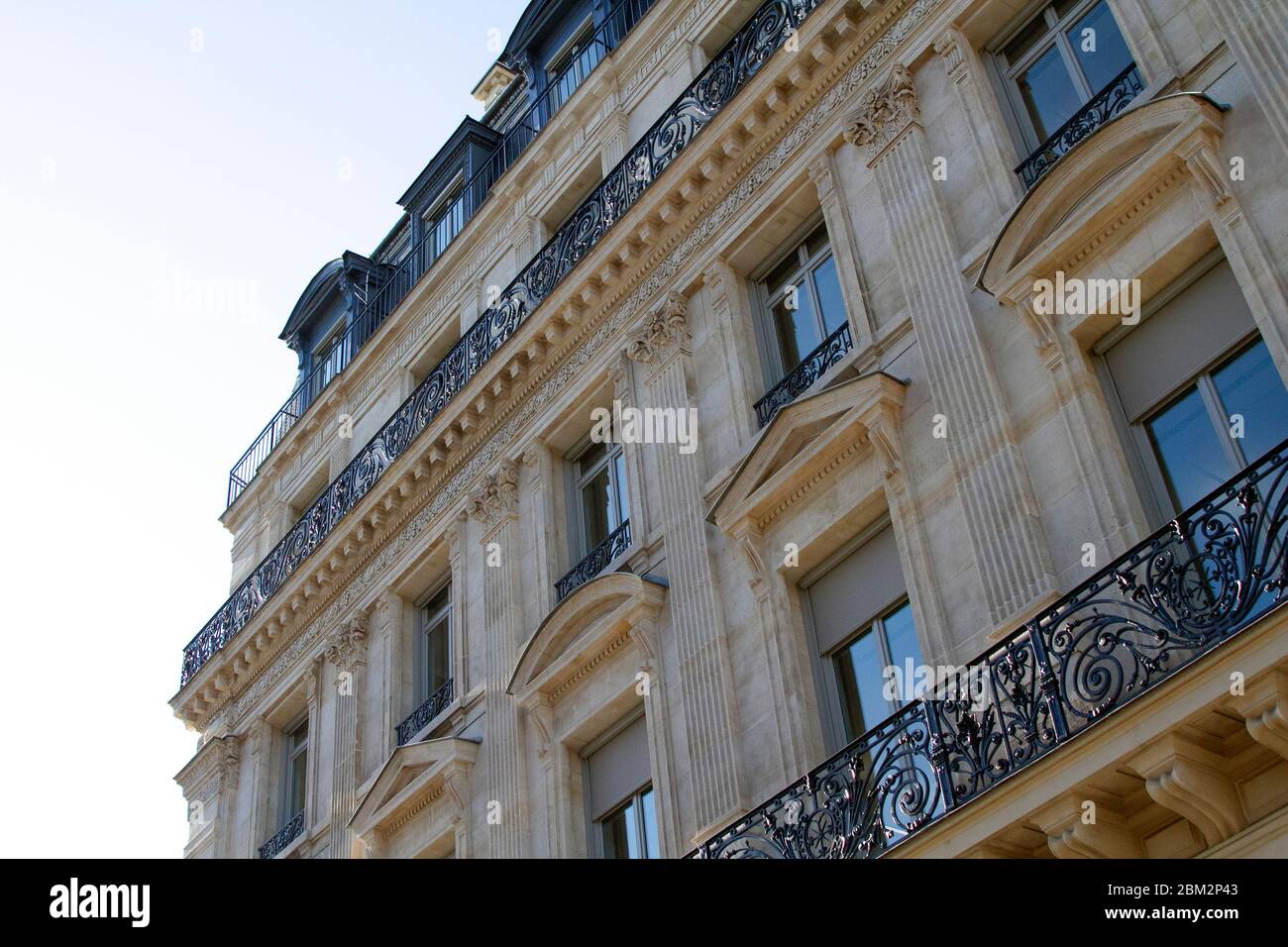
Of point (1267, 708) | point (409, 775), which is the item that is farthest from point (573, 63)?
point (1267, 708)

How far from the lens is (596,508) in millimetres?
16406

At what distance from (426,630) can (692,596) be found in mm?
6018

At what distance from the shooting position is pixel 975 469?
36.4ft

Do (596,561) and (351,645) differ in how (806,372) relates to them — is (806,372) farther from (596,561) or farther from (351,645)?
(351,645)

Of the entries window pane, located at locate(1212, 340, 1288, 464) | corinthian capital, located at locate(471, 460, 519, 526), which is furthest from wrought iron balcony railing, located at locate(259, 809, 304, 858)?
window pane, located at locate(1212, 340, 1288, 464)

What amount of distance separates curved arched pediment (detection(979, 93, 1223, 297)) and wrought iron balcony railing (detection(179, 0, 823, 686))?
427 cm

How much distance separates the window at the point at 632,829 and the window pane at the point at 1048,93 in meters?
6.38

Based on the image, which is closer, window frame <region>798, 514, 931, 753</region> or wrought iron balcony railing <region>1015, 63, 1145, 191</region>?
wrought iron balcony railing <region>1015, 63, 1145, 191</region>

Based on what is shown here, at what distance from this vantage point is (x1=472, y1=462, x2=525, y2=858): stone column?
1468 centimetres

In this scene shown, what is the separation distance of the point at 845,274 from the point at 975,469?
2.91 m

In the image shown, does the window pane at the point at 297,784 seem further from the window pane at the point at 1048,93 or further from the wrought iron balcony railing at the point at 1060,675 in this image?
the window pane at the point at 1048,93

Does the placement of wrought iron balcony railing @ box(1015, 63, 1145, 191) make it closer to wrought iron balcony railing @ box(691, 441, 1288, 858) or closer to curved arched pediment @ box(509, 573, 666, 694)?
wrought iron balcony railing @ box(691, 441, 1288, 858)
